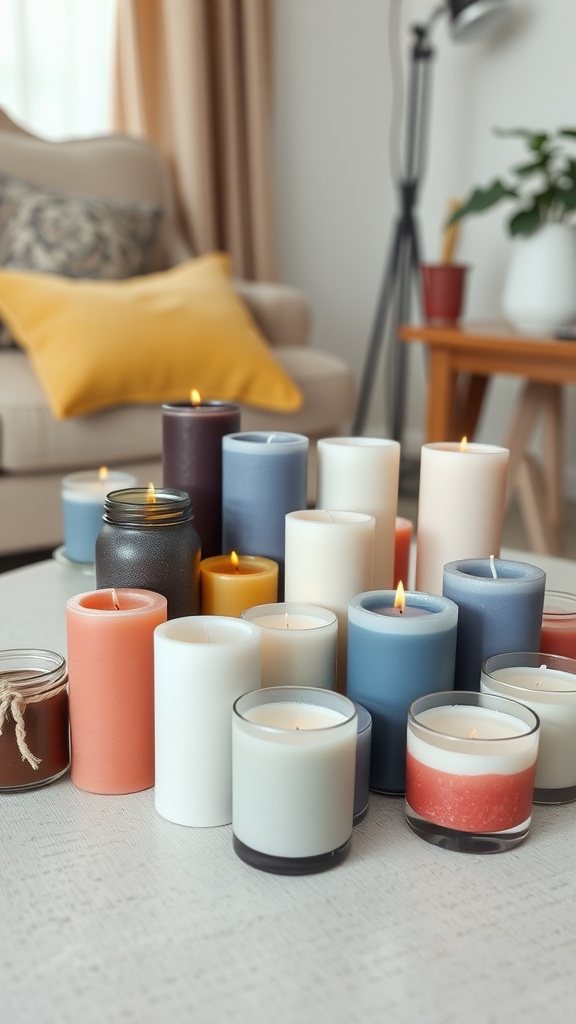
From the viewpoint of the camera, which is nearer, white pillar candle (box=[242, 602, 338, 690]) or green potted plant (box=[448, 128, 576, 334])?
white pillar candle (box=[242, 602, 338, 690])

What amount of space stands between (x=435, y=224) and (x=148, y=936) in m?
3.37

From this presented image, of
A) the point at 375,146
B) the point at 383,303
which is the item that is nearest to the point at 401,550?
the point at 383,303

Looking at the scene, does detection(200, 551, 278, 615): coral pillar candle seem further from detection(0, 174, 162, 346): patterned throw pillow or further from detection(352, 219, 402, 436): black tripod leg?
detection(352, 219, 402, 436): black tripod leg

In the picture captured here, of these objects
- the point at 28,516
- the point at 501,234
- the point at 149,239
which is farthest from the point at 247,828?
the point at 501,234

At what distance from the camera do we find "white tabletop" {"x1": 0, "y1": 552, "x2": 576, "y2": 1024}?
1.55 ft

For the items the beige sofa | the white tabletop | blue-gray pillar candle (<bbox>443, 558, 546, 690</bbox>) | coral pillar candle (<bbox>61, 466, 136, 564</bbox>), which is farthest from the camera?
the beige sofa

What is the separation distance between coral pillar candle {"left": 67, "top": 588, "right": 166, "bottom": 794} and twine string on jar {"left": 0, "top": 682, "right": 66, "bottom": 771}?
0.10 feet

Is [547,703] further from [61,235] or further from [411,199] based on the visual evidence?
[411,199]

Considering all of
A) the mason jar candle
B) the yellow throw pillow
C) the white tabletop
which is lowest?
the white tabletop

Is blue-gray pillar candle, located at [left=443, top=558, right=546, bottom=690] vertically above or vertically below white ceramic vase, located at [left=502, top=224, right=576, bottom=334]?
below

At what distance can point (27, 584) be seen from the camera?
1.11 meters

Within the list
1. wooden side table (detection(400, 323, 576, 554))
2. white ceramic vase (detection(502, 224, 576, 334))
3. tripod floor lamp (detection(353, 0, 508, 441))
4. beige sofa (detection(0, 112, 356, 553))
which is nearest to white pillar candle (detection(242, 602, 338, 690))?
beige sofa (detection(0, 112, 356, 553))

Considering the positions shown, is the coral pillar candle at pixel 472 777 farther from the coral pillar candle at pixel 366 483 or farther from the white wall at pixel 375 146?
the white wall at pixel 375 146

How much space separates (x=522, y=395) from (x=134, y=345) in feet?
3.36
